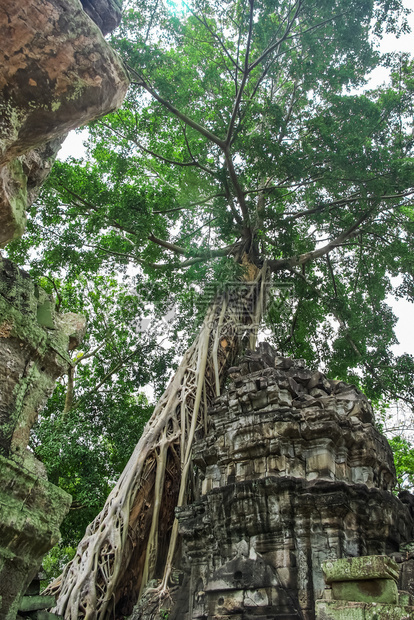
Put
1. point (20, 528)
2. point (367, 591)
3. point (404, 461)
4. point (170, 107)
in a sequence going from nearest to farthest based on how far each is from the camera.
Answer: point (20, 528), point (367, 591), point (170, 107), point (404, 461)

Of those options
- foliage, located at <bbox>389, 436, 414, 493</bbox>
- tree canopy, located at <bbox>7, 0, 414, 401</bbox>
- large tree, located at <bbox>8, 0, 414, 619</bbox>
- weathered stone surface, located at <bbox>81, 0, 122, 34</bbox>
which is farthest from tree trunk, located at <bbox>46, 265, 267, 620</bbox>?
foliage, located at <bbox>389, 436, 414, 493</bbox>

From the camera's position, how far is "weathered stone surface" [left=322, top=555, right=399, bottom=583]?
7.39ft

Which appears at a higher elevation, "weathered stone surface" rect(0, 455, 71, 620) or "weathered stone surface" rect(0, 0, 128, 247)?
"weathered stone surface" rect(0, 0, 128, 247)

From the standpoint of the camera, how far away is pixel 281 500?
14.3 ft

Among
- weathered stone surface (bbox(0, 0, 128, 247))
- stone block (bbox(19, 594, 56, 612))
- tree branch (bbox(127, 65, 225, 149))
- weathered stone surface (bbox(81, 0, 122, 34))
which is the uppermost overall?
tree branch (bbox(127, 65, 225, 149))

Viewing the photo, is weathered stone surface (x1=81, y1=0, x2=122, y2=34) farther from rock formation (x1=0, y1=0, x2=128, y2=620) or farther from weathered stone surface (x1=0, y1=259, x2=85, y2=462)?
weathered stone surface (x1=0, y1=259, x2=85, y2=462)

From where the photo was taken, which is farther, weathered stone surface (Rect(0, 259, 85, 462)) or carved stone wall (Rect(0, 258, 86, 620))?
weathered stone surface (Rect(0, 259, 85, 462))

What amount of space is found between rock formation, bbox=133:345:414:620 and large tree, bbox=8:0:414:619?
0.74 m

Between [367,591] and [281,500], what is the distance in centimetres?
210

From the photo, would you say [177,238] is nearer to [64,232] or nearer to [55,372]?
[64,232]

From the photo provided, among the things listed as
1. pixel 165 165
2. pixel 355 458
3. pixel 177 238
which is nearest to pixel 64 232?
pixel 177 238

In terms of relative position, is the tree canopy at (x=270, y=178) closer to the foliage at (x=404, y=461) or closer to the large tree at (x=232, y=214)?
the large tree at (x=232, y=214)

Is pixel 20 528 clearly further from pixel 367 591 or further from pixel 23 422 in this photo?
pixel 367 591

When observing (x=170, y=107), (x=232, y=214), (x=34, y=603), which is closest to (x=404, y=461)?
(x=232, y=214)
